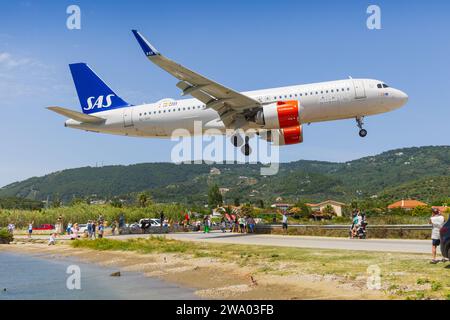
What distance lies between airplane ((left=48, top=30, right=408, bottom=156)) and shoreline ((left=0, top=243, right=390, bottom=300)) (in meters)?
10.7

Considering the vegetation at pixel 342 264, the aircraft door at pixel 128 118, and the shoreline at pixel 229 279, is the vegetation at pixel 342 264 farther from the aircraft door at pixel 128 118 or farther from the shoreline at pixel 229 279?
the aircraft door at pixel 128 118

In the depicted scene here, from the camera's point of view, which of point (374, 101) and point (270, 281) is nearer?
point (270, 281)

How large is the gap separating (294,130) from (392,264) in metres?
18.7

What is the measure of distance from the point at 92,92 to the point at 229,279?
93.4ft

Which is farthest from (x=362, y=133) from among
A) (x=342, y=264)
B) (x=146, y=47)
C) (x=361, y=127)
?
(x=342, y=264)

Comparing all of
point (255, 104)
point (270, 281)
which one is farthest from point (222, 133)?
point (270, 281)

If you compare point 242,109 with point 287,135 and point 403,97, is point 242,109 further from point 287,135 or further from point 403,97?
point 403,97

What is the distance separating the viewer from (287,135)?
35781 mm

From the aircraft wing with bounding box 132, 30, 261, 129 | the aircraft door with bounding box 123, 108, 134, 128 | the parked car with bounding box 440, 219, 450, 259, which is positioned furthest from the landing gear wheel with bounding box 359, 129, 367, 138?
the parked car with bounding box 440, 219, 450, 259

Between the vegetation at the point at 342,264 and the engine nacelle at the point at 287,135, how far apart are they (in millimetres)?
9634

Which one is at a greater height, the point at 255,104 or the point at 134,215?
the point at 255,104
